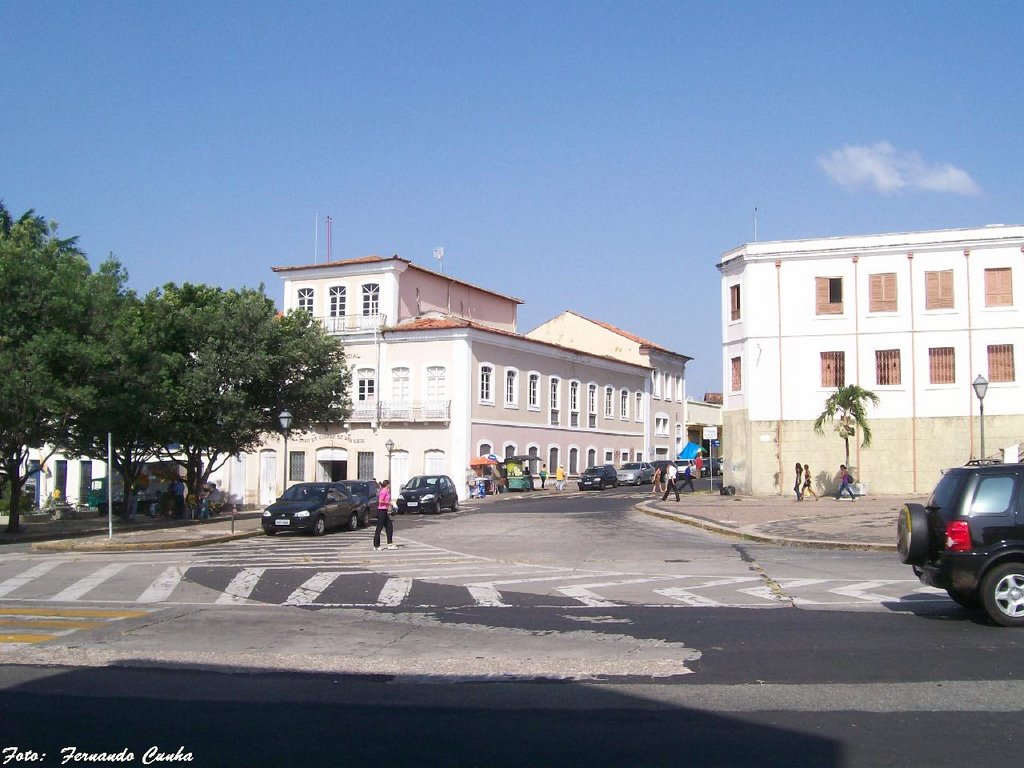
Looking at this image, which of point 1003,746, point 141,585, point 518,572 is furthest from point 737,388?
point 1003,746

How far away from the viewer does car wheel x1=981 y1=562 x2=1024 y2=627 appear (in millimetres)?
11055

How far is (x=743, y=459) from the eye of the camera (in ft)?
139

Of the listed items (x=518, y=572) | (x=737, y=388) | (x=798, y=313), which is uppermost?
(x=798, y=313)

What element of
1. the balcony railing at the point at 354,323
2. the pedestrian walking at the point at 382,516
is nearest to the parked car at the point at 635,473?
→ the balcony railing at the point at 354,323

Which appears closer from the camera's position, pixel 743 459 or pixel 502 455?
pixel 743 459

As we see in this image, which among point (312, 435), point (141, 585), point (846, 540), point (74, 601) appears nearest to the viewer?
point (74, 601)

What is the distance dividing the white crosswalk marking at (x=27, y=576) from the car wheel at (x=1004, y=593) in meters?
13.9

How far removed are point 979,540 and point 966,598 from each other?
101 centimetres

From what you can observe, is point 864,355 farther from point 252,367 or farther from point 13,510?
point 13,510

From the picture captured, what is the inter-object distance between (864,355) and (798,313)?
3.15 metres

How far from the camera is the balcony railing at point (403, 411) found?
50875 millimetres

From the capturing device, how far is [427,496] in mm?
39750

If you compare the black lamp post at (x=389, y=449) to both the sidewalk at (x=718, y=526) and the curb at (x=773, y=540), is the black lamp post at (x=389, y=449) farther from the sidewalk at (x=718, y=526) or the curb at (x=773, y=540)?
the curb at (x=773, y=540)

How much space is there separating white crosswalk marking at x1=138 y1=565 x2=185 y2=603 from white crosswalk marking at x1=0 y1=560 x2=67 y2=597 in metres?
2.16
